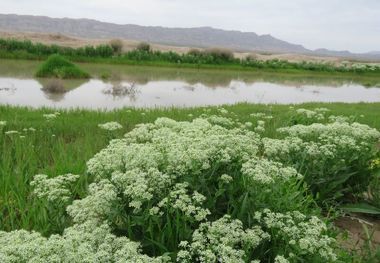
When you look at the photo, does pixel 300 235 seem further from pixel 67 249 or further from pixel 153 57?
pixel 153 57

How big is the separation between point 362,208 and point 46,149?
178 inches

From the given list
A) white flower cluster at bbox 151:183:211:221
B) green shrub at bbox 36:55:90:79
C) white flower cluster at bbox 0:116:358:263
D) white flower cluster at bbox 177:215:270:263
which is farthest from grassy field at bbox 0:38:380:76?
white flower cluster at bbox 177:215:270:263

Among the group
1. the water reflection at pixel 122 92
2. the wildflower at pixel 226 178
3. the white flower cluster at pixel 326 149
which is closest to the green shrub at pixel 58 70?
the water reflection at pixel 122 92

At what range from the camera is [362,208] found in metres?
5.44

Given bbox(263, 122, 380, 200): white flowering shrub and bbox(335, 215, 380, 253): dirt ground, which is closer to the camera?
bbox(335, 215, 380, 253): dirt ground

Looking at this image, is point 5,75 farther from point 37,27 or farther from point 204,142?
point 37,27

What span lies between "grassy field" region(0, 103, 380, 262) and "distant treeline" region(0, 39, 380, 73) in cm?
1884

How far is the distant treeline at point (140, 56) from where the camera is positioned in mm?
27109

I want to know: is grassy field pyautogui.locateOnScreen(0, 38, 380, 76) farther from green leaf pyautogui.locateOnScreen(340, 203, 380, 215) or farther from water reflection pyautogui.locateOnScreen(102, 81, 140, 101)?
green leaf pyautogui.locateOnScreen(340, 203, 380, 215)

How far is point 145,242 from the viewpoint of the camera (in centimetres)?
312

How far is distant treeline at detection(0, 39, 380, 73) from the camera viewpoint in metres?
27.1

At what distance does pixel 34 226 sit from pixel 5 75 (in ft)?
51.4

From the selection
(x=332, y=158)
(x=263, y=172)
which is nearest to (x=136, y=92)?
(x=332, y=158)

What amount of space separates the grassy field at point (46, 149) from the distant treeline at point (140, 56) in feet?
61.8
